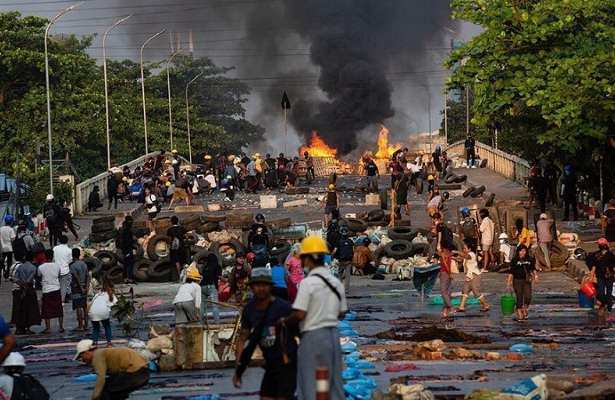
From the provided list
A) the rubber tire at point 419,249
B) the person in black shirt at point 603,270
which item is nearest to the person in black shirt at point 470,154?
the rubber tire at point 419,249

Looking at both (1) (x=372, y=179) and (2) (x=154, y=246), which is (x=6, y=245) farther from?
(1) (x=372, y=179)

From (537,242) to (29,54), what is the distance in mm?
49817

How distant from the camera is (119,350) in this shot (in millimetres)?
15938

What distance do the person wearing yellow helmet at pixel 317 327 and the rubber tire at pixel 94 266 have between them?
23.5 m

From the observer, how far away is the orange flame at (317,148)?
325 feet

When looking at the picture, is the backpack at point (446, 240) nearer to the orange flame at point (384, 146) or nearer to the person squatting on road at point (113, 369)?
the person squatting on road at point (113, 369)

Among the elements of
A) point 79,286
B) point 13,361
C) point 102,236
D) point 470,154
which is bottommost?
point 13,361

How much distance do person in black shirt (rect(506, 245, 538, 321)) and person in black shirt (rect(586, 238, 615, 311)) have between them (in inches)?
36.4

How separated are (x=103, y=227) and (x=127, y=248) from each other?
29.1 ft

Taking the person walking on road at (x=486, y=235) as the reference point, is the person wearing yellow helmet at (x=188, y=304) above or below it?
below

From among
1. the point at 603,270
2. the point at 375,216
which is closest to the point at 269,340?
the point at 603,270

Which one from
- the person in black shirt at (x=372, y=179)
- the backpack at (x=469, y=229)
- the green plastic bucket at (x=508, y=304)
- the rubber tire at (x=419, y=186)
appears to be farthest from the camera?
the rubber tire at (x=419, y=186)

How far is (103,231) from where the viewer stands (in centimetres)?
4566

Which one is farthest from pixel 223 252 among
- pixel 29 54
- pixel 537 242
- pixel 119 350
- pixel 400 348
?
pixel 29 54
